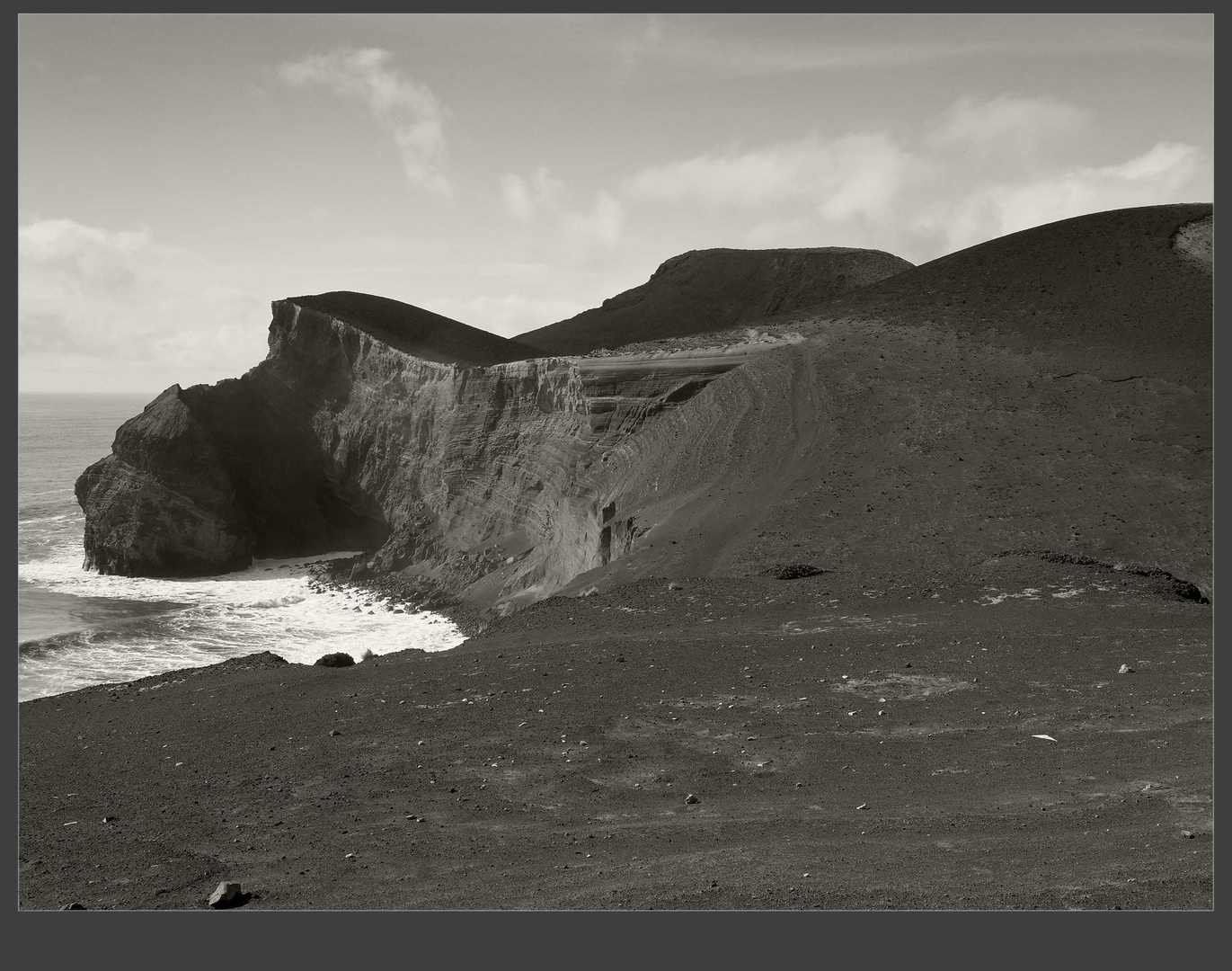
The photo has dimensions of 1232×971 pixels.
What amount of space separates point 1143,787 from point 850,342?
2357 cm

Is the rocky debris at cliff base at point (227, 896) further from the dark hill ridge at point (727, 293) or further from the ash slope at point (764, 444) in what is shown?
the dark hill ridge at point (727, 293)

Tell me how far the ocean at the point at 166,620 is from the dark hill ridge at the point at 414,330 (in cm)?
971

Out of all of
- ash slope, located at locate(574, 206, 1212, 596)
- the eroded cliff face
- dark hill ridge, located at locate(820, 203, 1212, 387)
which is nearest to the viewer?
ash slope, located at locate(574, 206, 1212, 596)

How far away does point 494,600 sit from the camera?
31.1 meters

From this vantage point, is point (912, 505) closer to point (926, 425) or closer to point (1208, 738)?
point (926, 425)

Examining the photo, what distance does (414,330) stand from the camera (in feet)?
155

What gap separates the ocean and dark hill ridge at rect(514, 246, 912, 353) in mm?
Answer: 33681

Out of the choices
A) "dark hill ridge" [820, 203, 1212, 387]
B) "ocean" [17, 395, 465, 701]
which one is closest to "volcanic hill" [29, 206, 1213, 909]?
"dark hill ridge" [820, 203, 1212, 387]

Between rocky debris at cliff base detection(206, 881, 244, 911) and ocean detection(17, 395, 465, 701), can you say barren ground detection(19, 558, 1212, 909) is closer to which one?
rocky debris at cliff base detection(206, 881, 244, 911)

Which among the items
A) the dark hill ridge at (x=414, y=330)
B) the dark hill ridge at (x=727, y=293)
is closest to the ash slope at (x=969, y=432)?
the dark hill ridge at (x=414, y=330)

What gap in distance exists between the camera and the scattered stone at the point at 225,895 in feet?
26.5

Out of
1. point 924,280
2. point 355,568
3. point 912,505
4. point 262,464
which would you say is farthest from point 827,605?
point 262,464

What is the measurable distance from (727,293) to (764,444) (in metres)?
52.5

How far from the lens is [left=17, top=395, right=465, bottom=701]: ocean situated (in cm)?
2764
